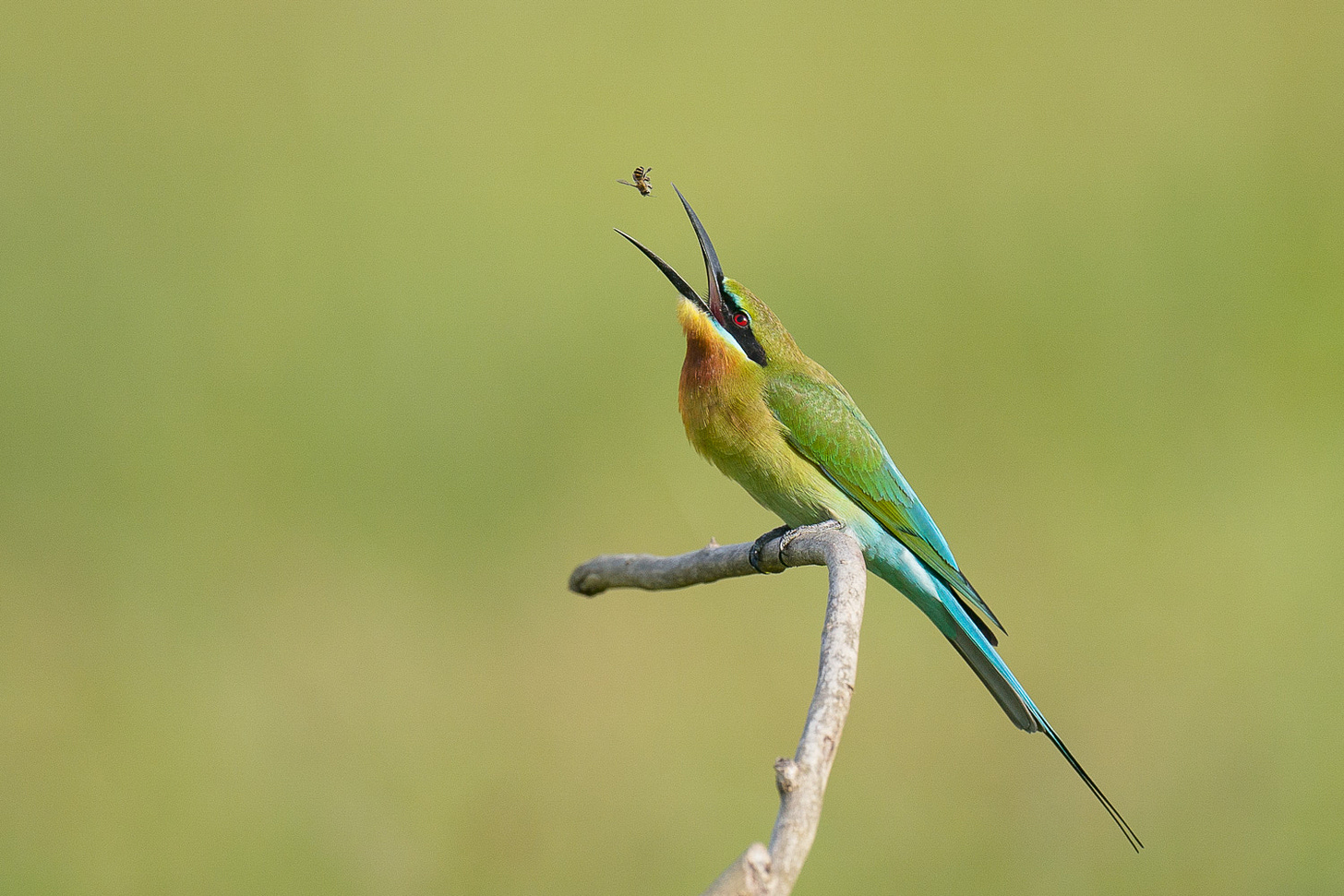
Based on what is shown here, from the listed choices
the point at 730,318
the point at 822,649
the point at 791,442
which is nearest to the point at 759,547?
the point at 791,442

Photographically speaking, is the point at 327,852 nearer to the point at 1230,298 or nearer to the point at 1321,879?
the point at 1321,879

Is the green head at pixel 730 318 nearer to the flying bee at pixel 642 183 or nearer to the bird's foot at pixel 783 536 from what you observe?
the flying bee at pixel 642 183

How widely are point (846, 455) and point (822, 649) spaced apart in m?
1.05

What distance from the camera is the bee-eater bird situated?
231 centimetres

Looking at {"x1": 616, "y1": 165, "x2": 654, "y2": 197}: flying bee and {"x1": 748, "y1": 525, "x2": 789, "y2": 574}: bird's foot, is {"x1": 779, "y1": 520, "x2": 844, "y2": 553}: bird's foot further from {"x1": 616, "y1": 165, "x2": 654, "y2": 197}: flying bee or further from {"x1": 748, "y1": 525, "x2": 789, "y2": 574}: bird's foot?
{"x1": 616, "y1": 165, "x2": 654, "y2": 197}: flying bee

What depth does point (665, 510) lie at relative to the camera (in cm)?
391

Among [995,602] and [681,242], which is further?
[681,242]

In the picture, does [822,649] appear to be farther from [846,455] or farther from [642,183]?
[642,183]

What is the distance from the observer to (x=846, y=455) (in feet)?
7.73

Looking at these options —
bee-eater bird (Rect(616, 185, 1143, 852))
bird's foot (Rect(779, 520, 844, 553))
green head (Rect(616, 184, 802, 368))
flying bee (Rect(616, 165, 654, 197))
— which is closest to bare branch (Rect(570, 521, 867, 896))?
bird's foot (Rect(779, 520, 844, 553))

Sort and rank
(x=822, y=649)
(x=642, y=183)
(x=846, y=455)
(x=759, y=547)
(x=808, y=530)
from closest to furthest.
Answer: (x=822, y=649), (x=759, y=547), (x=808, y=530), (x=846, y=455), (x=642, y=183)

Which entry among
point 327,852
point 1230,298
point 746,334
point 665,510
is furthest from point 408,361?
point 1230,298

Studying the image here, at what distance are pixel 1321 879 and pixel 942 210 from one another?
9.75ft

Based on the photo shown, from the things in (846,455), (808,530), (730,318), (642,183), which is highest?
(642,183)
